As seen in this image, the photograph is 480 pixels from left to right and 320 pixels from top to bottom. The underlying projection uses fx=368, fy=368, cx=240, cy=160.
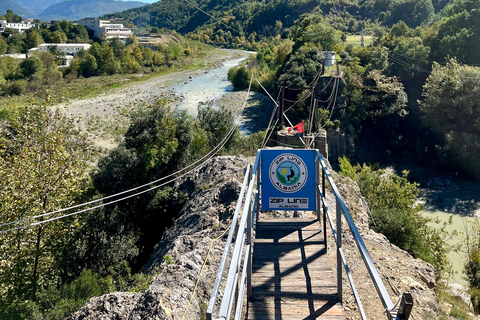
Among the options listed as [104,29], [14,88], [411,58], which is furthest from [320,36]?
[104,29]

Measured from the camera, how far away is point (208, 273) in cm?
655

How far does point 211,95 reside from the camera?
50719 mm

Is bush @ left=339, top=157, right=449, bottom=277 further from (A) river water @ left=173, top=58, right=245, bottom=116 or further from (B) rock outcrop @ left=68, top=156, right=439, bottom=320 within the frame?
(A) river water @ left=173, top=58, right=245, bottom=116

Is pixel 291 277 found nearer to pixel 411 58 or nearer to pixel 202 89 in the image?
pixel 411 58

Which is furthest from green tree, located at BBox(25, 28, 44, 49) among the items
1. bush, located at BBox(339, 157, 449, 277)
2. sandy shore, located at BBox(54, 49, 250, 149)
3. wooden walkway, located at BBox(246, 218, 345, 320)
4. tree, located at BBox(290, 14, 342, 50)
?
wooden walkway, located at BBox(246, 218, 345, 320)

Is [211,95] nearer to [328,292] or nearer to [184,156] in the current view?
[184,156]

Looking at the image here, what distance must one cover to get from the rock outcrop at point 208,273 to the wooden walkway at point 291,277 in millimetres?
1096

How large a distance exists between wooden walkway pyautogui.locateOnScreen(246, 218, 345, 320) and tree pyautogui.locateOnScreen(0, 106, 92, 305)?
8129 mm

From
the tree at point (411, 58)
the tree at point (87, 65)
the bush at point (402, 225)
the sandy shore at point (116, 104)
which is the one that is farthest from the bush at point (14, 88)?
the bush at point (402, 225)

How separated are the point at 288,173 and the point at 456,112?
33.1 metres

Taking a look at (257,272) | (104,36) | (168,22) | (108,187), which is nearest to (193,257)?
(257,272)

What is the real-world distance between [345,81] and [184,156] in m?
24.7

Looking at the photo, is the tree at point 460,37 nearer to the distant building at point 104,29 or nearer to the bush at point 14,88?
the bush at point 14,88

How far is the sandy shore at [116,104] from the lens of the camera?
3594cm
